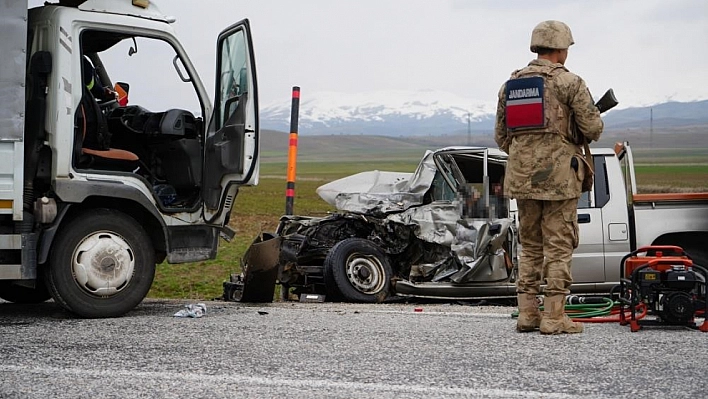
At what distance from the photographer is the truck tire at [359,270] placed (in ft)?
32.1

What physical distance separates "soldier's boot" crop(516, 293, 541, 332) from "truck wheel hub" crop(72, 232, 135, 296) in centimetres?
309

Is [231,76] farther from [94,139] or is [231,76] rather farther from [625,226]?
[625,226]

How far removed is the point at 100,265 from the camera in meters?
7.65

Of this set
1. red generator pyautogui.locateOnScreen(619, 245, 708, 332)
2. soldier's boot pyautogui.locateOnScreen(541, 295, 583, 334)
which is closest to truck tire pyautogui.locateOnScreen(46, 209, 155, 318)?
soldier's boot pyautogui.locateOnScreen(541, 295, 583, 334)

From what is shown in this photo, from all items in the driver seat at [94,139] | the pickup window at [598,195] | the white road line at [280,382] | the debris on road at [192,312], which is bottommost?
the white road line at [280,382]

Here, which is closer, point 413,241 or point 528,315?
point 528,315

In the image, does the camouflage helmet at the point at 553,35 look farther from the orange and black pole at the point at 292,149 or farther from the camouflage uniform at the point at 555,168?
the orange and black pole at the point at 292,149

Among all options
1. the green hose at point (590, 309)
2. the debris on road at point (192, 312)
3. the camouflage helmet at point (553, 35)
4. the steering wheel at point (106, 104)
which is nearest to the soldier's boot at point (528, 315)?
the green hose at point (590, 309)

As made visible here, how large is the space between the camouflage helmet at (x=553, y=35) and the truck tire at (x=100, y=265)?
3.51 meters

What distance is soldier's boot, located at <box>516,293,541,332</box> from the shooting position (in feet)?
22.2

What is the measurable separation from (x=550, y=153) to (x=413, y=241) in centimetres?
386

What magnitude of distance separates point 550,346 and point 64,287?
3705 millimetres

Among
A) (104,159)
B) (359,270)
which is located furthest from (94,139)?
(359,270)

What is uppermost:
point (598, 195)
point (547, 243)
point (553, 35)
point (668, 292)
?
point (553, 35)
